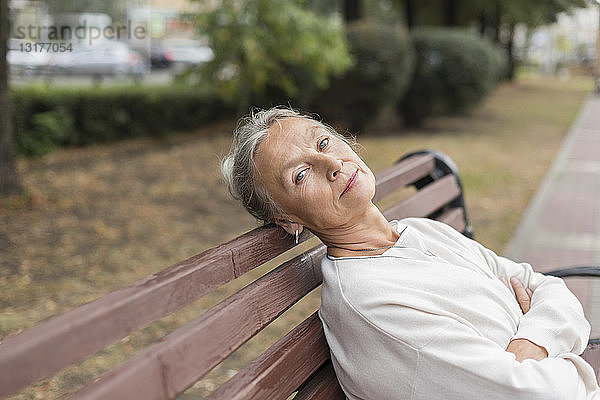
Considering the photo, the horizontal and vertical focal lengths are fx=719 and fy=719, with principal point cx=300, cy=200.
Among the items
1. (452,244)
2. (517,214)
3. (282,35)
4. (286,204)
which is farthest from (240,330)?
(282,35)

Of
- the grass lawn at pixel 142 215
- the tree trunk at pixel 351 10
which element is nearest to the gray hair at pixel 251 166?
the grass lawn at pixel 142 215

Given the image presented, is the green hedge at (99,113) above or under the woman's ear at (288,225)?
under

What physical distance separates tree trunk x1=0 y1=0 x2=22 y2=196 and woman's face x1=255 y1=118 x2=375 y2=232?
239 inches

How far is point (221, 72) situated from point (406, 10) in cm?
1121

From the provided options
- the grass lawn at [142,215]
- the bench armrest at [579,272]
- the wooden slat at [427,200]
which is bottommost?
the grass lawn at [142,215]

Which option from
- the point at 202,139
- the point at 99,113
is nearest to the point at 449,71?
the point at 202,139

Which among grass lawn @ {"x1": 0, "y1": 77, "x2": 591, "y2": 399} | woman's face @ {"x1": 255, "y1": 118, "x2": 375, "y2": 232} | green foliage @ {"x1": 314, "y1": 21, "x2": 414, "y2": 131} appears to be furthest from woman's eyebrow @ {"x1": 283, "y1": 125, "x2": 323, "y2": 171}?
green foliage @ {"x1": 314, "y1": 21, "x2": 414, "y2": 131}

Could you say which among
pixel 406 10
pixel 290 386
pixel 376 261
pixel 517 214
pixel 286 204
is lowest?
pixel 517 214

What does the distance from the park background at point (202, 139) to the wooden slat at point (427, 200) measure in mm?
1570

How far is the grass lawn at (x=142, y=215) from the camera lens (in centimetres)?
462

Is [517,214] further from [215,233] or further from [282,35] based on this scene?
[282,35]

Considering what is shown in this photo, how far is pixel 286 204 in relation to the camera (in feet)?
6.39

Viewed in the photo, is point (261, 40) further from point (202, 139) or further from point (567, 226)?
point (567, 226)

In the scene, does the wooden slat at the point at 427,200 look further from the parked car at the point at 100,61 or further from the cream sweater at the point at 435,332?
the parked car at the point at 100,61
